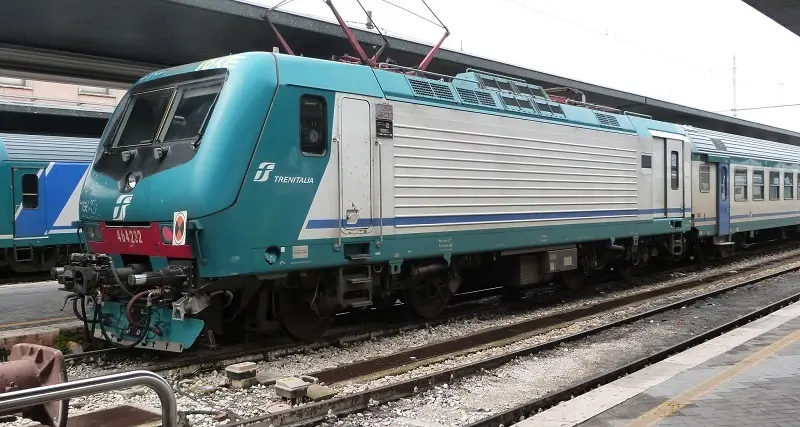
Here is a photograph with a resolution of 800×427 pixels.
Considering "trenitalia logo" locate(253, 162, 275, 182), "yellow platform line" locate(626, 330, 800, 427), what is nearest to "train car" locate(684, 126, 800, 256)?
"yellow platform line" locate(626, 330, 800, 427)

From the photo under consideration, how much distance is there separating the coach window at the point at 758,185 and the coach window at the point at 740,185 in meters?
0.85

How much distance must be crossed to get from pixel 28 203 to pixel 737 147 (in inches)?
698

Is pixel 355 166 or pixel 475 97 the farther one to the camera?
pixel 475 97

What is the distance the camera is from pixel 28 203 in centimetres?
1569

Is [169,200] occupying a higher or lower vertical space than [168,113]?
lower

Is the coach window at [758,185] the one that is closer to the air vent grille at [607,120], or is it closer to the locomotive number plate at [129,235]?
the air vent grille at [607,120]

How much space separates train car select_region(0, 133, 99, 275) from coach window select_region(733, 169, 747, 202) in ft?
52.6

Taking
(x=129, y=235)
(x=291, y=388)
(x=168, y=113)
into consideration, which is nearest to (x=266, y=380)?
(x=291, y=388)

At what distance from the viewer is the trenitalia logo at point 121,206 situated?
718cm

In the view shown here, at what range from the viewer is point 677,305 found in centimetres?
1121

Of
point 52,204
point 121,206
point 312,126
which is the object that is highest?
point 312,126

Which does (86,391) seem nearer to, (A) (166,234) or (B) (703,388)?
(A) (166,234)

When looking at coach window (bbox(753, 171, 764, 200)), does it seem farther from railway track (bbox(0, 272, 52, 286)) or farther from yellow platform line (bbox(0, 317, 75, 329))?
railway track (bbox(0, 272, 52, 286))

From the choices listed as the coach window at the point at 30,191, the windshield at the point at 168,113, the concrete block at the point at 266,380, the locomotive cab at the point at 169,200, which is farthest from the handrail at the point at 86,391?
the coach window at the point at 30,191
